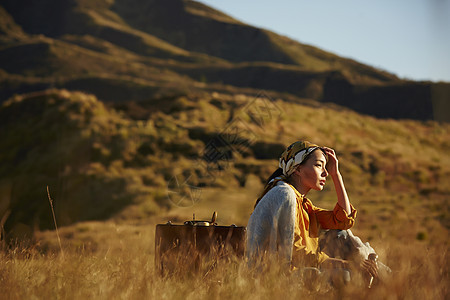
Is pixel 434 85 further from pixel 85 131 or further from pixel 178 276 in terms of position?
pixel 178 276

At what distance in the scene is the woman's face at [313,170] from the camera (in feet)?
10.2

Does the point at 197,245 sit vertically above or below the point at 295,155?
below

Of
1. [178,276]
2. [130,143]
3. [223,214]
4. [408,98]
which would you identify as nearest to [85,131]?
[130,143]

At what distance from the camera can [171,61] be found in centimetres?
9881

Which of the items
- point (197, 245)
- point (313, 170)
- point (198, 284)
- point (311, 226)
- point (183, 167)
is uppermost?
point (313, 170)

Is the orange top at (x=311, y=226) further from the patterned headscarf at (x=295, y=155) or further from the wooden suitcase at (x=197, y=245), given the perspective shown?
the wooden suitcase at (x=197, y=245)

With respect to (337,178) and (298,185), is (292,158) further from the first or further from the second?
(337,178)

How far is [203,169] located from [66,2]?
450 feet

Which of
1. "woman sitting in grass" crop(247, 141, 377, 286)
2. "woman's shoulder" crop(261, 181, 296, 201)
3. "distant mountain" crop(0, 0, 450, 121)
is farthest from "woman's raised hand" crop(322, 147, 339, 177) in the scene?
"distant mountain" crop(0, 0, 450, 121)

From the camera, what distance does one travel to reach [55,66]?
79000 millimetres

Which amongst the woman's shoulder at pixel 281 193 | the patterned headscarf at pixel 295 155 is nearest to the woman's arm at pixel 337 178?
the patterned headscarf at pixel 295 155

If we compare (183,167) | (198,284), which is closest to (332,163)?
(198,284)

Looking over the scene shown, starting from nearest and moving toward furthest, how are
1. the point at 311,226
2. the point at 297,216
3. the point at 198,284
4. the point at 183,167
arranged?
the point at 198,284, the point at 297,216, the point at 311,226, the point at 183,167

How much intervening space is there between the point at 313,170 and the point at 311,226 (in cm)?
40
